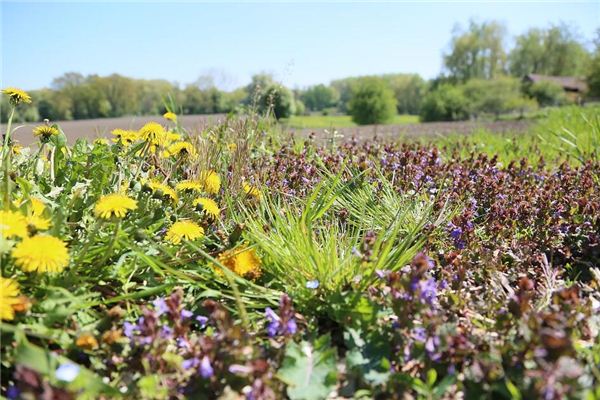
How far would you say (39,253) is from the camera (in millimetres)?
1225

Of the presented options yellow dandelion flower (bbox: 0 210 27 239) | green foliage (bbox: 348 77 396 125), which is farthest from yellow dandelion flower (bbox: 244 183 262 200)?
green foliage (bbox: 348 77 396 125)

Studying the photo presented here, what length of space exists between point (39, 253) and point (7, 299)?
0.13 metres

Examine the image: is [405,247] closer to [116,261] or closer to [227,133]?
[116,261]

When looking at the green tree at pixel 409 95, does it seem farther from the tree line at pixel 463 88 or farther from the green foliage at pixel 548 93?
the green foliage at pixel 548 93

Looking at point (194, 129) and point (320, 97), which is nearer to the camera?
point (194, 129)

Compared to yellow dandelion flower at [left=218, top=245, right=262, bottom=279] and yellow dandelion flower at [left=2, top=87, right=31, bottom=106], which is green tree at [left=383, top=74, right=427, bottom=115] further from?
yellow dandelion flower at [left=218, top=245, right=262, bottom=279]

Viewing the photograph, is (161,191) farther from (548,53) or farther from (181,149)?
(548,53)

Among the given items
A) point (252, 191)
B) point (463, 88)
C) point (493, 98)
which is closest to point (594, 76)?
point (493, 98)

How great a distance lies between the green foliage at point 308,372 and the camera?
3.88ft

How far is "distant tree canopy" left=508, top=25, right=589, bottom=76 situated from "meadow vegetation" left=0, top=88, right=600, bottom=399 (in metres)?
73.7

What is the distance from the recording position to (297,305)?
156cm

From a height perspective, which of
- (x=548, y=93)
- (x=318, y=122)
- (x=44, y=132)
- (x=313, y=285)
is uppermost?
(x=548, y=93)

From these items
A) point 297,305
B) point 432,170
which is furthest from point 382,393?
point 432,170

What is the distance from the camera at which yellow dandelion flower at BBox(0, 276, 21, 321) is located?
3.76 ft
